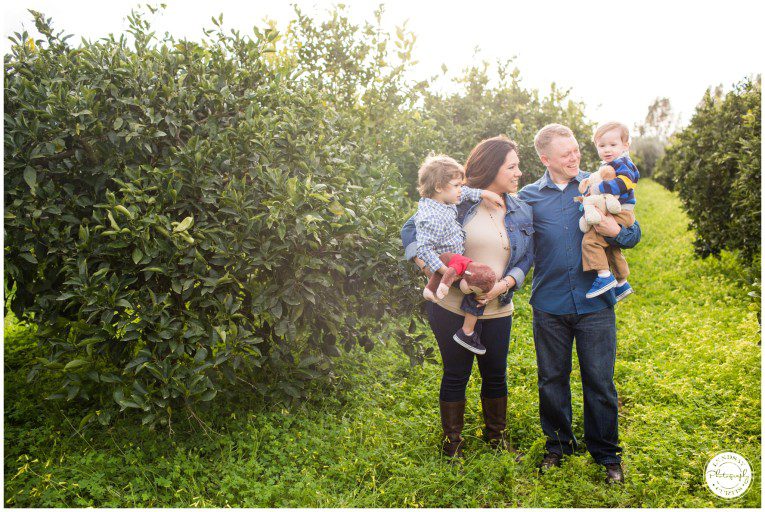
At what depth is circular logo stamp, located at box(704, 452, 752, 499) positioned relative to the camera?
11.3ft

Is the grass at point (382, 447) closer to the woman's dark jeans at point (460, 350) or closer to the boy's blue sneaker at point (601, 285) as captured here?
the woman's dark jeans at point (460, 350)

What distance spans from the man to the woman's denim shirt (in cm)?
11

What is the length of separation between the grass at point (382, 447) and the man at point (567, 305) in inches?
11.7

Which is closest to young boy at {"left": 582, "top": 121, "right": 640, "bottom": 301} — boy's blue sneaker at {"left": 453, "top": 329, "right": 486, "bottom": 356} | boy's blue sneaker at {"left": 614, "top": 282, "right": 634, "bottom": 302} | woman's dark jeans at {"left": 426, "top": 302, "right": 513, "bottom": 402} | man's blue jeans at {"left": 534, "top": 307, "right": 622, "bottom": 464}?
boy's blue sneaker at {"left": 614, "top": 282, "right": 634, "bottom": 302}

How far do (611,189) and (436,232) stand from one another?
A: 100 centimetres

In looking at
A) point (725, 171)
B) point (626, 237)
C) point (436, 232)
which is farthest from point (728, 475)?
point (725, 171)

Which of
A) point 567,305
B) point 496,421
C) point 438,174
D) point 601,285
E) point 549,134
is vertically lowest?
point 496,421

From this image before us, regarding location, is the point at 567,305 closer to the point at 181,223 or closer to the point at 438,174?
the point at 438,174

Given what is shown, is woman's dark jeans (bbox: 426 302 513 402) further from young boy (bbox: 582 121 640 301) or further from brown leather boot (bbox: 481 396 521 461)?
young boy (bbox: 582 121 640 301)

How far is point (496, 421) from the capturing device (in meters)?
3.93

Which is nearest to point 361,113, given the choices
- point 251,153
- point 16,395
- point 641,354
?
point 251,153

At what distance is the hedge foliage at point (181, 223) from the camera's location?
3.62 meters

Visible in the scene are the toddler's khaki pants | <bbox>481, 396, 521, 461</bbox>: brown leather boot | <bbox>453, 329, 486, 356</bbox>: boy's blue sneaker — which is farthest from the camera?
<bbox>481, 396, 521, 461</bbox>: brown leather boot

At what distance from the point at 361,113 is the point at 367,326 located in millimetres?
3007
